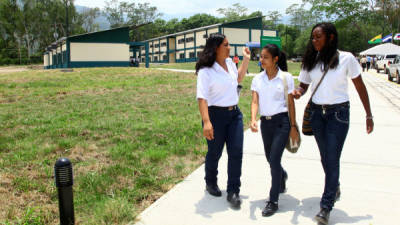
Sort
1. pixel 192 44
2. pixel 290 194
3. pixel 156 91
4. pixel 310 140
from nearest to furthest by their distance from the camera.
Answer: pixel 290 194 < pixel 310 140 < pixel 156 91 < pixel 192 44

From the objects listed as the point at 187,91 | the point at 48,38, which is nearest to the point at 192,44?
the point at 48,38

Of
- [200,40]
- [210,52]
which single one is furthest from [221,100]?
[200,40]

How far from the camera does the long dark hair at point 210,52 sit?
3.64m

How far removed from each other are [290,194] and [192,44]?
58634 millimetres

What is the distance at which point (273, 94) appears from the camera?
3494 mm

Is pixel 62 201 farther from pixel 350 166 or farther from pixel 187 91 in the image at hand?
pixel 187 91

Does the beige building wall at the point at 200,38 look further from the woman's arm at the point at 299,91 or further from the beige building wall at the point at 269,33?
the woman's arm at the point at 299,91

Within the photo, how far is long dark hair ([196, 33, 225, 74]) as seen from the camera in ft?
11.9

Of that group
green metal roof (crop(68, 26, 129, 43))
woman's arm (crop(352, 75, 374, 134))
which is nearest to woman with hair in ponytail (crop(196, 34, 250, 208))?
woman's arm (crop(352, 75, 374, 134))

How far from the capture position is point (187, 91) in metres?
14.8

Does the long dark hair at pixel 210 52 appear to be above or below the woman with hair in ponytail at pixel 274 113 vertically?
above

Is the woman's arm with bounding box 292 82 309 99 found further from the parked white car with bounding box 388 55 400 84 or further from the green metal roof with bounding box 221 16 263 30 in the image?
the green metal roof with bounding box 221 16 263 30

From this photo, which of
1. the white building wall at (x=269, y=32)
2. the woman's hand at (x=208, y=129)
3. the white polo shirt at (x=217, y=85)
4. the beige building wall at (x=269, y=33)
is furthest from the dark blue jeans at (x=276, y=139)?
the beige building wall at (x=269, y=33)

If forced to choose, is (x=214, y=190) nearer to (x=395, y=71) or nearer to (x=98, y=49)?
(x=395, y=71)
